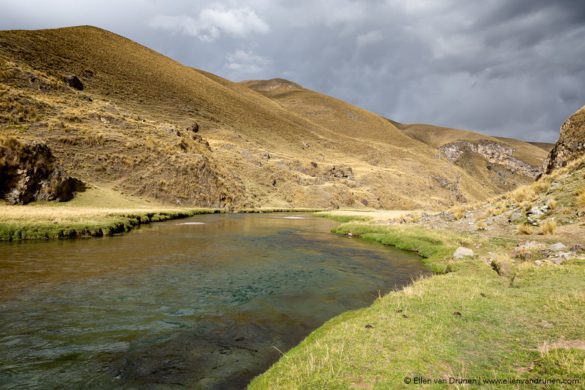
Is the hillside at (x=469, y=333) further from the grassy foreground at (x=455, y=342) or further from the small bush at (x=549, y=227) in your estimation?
the small bush at (x=549, y=227)

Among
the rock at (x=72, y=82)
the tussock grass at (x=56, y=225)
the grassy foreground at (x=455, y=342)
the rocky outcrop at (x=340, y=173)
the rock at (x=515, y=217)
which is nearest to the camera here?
the grassy foreground at (x=455, y=342)

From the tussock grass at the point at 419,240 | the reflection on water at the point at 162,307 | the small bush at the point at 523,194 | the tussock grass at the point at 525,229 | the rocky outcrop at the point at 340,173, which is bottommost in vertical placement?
the reflection on water at the point at 162,307

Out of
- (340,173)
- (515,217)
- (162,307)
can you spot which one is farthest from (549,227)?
(340,173)

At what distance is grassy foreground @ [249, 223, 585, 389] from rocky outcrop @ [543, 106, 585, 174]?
27727 millimetres

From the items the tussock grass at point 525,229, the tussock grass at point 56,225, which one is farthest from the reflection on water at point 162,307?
the tussock grass at point 525,229

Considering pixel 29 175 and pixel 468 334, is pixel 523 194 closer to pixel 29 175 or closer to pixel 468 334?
pixel 468 334

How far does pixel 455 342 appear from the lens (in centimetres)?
880

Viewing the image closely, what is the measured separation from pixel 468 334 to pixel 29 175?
2232 inches

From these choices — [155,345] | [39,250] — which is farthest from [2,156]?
[155,345]

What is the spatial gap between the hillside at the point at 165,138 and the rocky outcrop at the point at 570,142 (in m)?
68.1

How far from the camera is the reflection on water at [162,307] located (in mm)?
9445

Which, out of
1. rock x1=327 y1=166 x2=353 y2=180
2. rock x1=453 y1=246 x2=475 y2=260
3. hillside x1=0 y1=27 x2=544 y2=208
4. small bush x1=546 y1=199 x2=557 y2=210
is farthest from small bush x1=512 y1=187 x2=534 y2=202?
rock x1=327 y1=166 x2=353 y2=180

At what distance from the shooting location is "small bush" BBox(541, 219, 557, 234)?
2352cm

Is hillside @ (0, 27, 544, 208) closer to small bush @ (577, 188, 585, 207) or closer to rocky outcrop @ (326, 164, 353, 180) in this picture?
rocky outcrop @ (326, 164, 353, 180)
